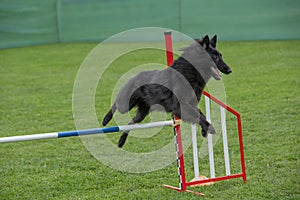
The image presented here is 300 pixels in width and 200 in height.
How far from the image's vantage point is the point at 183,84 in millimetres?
4922

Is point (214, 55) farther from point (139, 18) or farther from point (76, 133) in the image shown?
point (139, 18)

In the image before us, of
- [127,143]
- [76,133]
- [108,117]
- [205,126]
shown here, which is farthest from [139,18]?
[76,133]

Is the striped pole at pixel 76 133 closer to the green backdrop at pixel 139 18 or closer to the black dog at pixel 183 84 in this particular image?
the black dog at pixel 183 84

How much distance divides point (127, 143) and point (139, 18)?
11.4 metres

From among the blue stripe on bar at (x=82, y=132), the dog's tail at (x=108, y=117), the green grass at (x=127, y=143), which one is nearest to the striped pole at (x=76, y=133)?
the blue stripe on bar at (x=82, y=132)

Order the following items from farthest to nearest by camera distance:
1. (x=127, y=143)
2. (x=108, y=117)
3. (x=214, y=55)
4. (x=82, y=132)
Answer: (x=127, y=143)
(x=108, y=117)
(x=214, y=55)
(x=82, y=132)

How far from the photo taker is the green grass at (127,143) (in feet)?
17.2

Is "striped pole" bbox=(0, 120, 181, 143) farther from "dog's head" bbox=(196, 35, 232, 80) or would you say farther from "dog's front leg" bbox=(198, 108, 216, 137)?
"dog's head" bbox=(196, 35, 232, 80)

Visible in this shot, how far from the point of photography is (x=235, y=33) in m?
17.2

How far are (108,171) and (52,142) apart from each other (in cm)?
160

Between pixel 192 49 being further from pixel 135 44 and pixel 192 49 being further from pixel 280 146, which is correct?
pixel 135 44

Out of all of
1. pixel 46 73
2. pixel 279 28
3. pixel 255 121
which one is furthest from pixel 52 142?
pixel 279 28

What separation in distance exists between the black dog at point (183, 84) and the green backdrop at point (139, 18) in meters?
12.2

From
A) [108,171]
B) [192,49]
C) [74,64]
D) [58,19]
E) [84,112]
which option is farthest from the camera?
[58,19]
